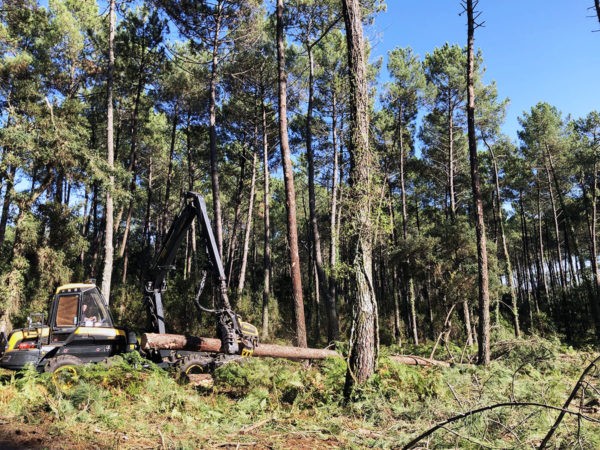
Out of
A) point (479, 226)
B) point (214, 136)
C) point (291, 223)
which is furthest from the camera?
point (214, 136)

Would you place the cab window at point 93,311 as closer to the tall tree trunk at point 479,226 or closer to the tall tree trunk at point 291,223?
the tall tree trunk at point 291,223

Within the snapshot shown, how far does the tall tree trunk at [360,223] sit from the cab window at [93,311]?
5.36 metres

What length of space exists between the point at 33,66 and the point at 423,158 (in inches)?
772

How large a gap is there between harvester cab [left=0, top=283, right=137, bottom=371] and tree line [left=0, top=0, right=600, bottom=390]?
4251mm

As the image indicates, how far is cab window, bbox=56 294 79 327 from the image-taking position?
7.91 metres

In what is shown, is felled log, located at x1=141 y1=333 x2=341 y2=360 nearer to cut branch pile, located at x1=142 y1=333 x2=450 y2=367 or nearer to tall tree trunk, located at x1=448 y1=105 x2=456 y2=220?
cut branch pile, located at x1=142 y1=333 x2=450 y2=367

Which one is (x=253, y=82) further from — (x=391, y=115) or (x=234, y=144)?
(x=391, y=115)

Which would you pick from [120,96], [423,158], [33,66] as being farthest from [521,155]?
[33,66]

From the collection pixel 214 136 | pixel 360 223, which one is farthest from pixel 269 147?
pixel 360 223

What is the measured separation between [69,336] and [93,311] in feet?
2.07

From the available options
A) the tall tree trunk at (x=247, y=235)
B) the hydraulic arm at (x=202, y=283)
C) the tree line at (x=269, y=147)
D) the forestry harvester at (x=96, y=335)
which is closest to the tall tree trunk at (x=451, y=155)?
the tree line at (x=269, y=147)

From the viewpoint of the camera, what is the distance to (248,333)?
25.7 ft

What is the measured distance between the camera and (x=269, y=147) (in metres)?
21.8

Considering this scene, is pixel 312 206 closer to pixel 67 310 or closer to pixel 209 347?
pixel 209 347
